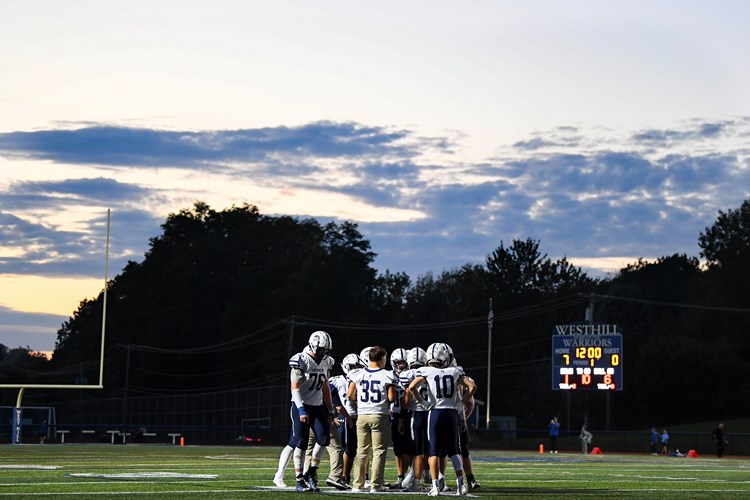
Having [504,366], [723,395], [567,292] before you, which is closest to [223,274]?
[504,366]

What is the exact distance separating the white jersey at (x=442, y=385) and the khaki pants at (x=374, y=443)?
3.48ft

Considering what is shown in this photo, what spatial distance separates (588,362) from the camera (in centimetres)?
5288

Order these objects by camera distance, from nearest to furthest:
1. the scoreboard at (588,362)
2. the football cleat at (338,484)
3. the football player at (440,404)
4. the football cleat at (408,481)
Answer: the football player at (440,404) → the football cleat at (338,484) → the football cleat at (408,481) → the scoreboard at (588,362)

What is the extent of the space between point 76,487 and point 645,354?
72956 mm

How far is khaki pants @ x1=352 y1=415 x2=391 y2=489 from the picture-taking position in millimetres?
16547

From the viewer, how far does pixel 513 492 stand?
56.3 feet

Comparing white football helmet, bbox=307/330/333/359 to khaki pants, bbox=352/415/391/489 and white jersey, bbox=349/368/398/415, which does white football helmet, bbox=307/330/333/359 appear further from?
khaki pants, bbox=352/415/391/489

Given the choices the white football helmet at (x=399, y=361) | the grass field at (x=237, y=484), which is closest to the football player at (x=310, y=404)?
the grass field at (x=237, y=484)

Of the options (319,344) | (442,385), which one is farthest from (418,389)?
(319,344)

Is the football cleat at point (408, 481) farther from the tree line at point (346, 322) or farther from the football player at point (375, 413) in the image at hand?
the tree line at point (346, 322)

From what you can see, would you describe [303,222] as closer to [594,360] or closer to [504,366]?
[504,366]

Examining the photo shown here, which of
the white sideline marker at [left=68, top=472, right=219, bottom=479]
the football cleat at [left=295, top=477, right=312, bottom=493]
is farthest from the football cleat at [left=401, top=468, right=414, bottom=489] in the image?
the white sideline marker at [left=68, top=472, right=219, bottom=479]

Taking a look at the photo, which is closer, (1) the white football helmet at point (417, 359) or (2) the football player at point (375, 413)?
(2) the football player at point (375, 413)

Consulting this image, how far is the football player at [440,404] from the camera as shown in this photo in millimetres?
15727
